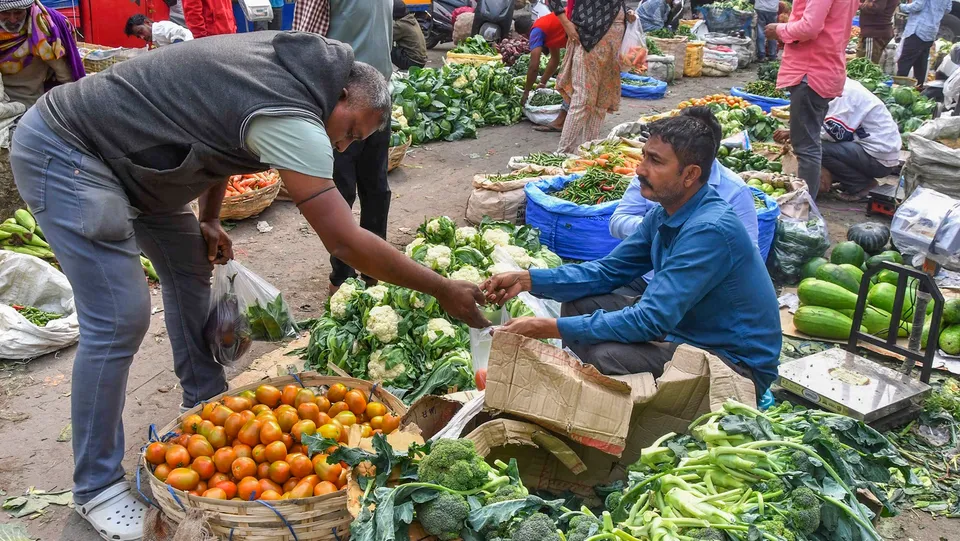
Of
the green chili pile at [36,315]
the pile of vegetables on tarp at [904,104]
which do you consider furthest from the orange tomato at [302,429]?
the pile of vegetables on tarp at [904,104]

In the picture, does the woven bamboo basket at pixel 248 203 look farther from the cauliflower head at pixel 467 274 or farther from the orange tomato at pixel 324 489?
the orange tomato at pixel 324 489

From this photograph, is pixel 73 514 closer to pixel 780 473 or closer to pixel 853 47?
pixel 780 473

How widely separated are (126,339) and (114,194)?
504mm

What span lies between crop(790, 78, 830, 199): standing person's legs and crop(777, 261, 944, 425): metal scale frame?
265 centimetres

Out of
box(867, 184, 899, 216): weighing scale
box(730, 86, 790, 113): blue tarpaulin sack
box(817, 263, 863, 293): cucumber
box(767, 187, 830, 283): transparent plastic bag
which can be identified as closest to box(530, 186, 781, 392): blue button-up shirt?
box(817, 263, 863, 293): cucumber

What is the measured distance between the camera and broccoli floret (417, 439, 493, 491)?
211 cm

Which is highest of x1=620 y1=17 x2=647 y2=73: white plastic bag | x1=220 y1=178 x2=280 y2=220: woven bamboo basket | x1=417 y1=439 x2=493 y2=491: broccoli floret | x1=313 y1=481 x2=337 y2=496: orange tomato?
x1=620 y1=17 x2=647 y2=73: white plastic bag

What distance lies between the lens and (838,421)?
233 centimetres

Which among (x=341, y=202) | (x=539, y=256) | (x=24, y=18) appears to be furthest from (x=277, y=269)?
(x=341, y=202)

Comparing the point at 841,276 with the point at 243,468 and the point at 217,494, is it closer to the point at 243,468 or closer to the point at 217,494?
the point at 243,468

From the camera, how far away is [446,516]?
203 cm

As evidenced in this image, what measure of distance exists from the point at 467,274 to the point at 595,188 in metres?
1.93

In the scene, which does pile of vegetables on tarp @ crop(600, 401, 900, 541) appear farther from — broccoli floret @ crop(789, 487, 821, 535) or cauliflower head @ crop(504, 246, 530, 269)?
cauliflower head @ crop(504, 246, 530, 269)

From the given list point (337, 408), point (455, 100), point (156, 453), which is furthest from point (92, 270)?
point (455, 100)
